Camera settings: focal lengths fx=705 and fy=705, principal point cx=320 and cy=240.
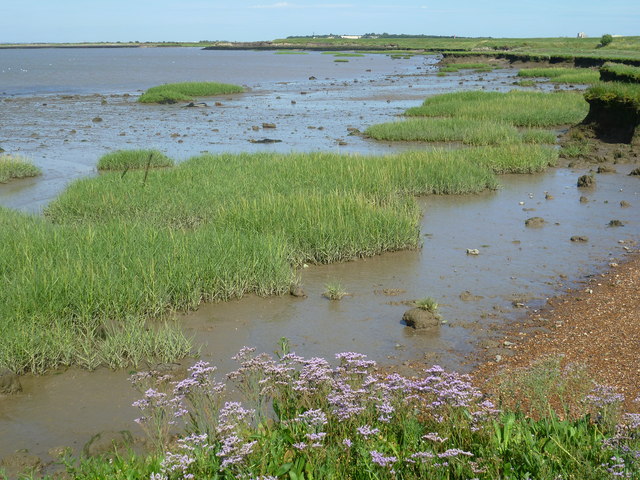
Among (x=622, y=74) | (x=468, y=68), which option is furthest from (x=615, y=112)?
(x=468, y=68)

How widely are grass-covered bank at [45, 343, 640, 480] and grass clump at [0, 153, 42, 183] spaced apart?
15.8 m

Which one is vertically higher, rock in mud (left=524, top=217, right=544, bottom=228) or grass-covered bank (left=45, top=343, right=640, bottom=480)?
grass-covered bank (left=45, top=343, right=640, bottom=480)

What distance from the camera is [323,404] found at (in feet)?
15.5

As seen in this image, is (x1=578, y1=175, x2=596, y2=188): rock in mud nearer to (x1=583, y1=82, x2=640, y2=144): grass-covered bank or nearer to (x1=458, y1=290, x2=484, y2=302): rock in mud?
(x1=583, y1=82, x2=640, y2=144): grass-covered bank

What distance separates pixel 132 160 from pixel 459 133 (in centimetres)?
1127

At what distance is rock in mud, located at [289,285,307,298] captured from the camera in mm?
9688

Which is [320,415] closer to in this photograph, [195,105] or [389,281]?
[389,281]

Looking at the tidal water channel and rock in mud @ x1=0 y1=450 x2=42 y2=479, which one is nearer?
rock in mud @ x1=0 y1=450 x2=42 y2=479

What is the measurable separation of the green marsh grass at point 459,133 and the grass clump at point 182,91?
20371mm

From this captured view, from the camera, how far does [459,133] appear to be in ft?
80.3

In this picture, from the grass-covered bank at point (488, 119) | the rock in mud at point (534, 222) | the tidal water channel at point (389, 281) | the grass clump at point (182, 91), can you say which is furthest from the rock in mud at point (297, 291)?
the grass clump at point (182, 91)

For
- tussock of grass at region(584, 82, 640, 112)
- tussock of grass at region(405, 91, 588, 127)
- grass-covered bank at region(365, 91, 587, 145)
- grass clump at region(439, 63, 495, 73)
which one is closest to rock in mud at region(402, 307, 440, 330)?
grass-covered bank at region(365, 91, 587, 145)

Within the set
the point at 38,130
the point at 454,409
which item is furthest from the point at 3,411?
the point at 38,130

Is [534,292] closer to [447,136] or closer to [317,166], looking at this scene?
[317,166]
